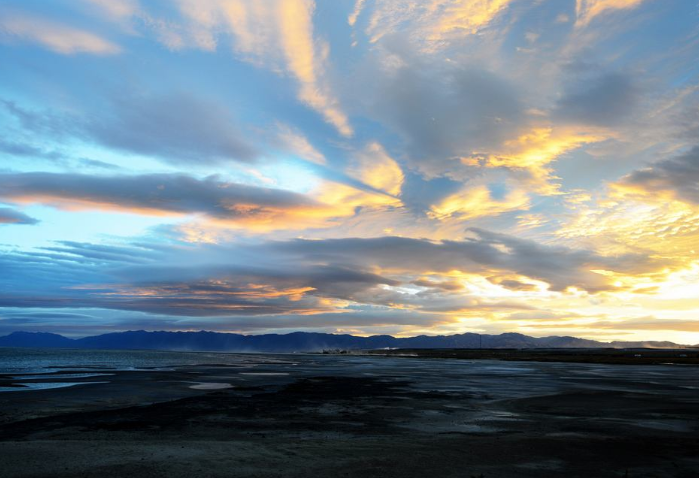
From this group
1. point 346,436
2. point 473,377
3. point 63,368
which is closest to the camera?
point 346,436

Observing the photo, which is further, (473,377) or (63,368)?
(63,368)

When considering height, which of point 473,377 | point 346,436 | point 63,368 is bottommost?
point 63,368

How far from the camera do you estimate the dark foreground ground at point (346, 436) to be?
1277 centimetres

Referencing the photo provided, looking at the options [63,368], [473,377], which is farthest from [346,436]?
[63,368]

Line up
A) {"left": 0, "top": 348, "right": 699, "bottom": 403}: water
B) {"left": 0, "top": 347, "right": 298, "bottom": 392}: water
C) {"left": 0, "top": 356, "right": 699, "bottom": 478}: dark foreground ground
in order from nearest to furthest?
{"left": 0, "top": 356, "right": 699, "bottom": 478}: dark foreground ground < {"left": 0, "top": 348, "right": 699, "bottom": 403}: water < {"left": 0, "top": 347, "right": 298, "bottom": 392}: water

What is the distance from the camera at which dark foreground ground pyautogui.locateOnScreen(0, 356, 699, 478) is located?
41.9 ft

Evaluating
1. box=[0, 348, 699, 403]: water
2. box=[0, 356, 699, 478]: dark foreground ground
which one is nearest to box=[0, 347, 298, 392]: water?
box=[0, 348, 699, 403]: water

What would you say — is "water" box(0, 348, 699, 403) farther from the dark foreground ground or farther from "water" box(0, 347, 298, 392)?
the dark foreground ground

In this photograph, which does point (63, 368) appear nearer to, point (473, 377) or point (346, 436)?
point (473, 377)

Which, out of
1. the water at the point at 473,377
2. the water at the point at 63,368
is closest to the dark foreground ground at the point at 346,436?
the water at the point at 473,377

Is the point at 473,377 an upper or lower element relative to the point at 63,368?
upper

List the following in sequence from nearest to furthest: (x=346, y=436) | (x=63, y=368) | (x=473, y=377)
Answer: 1. (x=346, y=436)
2. (x=473, y=377)
3. (x=63, y=368)

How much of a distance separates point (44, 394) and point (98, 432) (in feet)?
65.2

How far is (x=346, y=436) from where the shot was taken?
1783cm
